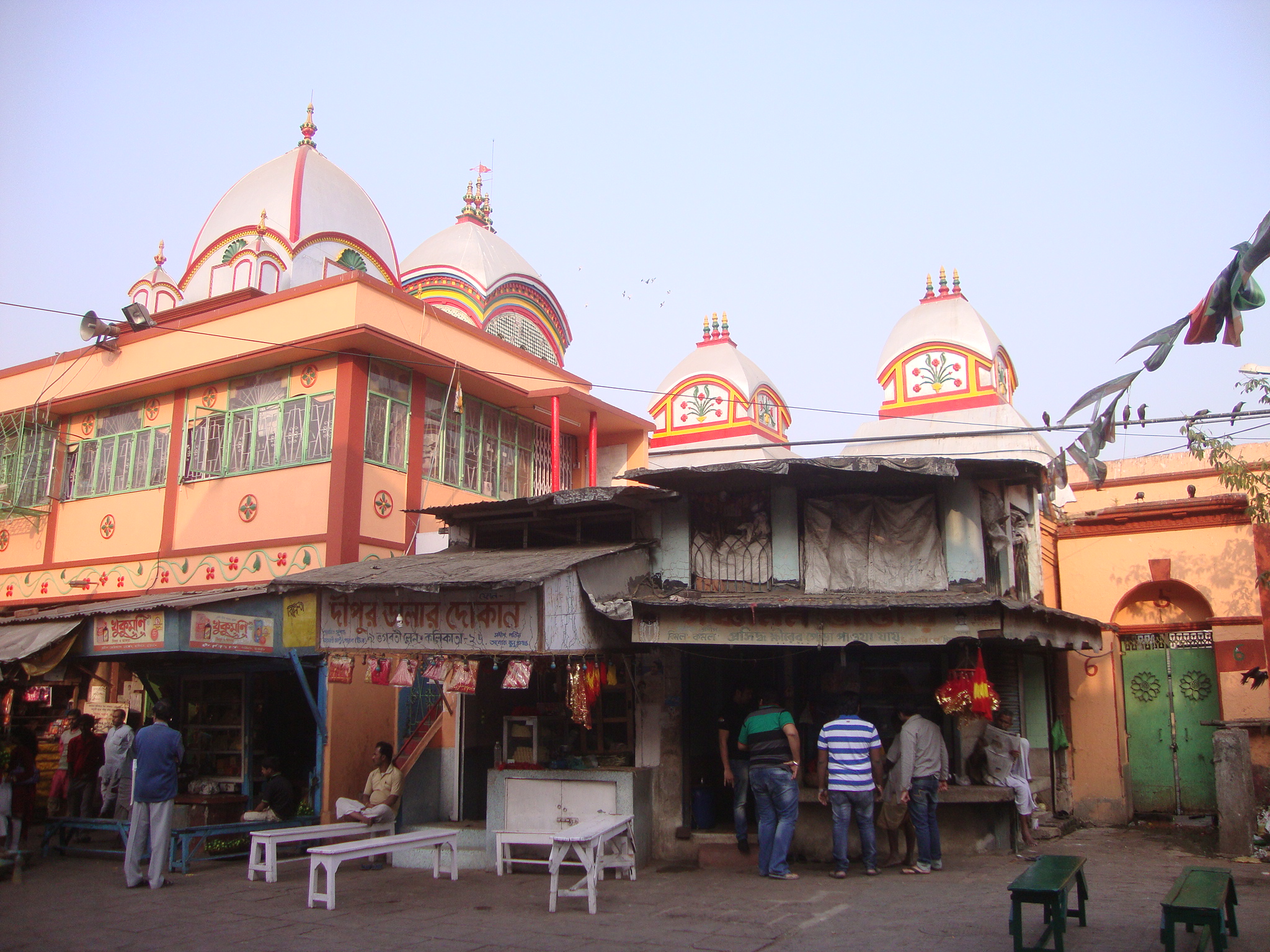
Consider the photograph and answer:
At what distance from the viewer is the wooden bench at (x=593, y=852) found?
8016mm

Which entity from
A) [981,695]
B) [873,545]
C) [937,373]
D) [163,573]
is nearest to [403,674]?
[873,545]

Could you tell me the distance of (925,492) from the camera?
1045 centimetres

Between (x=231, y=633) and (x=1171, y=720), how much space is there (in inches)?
475

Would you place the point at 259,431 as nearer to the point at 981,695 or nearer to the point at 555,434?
the point at 555,434

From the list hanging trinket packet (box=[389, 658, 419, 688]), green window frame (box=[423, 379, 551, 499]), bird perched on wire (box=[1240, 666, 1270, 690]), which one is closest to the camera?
Result: hanging trinket packet (box=[389, 658, 419, 688])

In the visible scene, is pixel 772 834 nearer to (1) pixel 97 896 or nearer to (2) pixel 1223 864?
(2) pixel 1223 864

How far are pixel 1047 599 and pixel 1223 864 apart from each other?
4.99 meters

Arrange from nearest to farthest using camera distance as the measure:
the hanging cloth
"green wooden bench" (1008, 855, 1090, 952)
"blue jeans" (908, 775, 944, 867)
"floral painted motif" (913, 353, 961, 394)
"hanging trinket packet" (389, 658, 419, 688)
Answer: "green wooden bench" (1008, 855, 1090, 952) < "blue jeans" (908, 775, 944, 867) < the hanging cloth < "hanging trinket packet" (389, 658, 419, 688) < "floral painted motif" (913, 353, 961, 394)

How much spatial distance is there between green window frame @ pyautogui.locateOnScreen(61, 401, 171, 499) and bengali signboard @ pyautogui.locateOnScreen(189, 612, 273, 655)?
5.38 meters

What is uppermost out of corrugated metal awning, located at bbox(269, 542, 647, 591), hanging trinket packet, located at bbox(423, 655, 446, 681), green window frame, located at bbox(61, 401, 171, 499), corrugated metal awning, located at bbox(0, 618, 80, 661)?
green window frame, located at bbox(61, 401, 171, 499)

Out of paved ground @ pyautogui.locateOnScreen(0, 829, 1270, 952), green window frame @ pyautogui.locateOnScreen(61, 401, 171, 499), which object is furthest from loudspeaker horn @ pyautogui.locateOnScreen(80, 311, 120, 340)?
paved ground @ pyautogui.locateOnScreen(0, 829, 1270, 952)

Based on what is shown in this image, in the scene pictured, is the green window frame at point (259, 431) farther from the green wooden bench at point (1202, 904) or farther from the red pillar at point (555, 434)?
the green wooden bench at point (1202, 904)

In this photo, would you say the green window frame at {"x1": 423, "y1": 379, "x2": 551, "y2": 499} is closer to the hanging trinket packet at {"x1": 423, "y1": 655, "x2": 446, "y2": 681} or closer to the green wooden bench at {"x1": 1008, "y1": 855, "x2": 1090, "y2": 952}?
the hanging trinket packet at {"x1": 423, "y1": 655, "x2": 446, "y2": 681}

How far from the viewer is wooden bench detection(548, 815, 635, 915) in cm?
802
